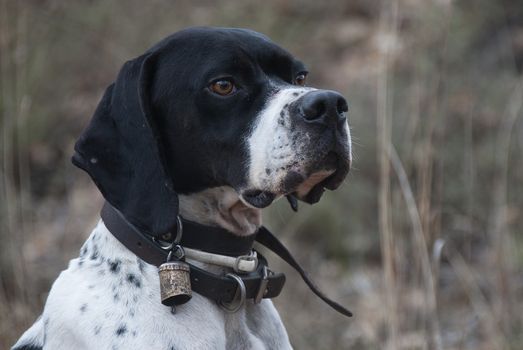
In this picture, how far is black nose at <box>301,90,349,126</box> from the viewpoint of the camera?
2.66m

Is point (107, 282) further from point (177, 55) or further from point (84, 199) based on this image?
point (84, 199)

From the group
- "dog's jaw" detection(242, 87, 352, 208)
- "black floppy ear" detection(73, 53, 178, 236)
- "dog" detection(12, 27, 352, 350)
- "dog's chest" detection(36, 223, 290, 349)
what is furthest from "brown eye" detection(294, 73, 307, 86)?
"dog's chest" detection(36, 223, 290, 349)

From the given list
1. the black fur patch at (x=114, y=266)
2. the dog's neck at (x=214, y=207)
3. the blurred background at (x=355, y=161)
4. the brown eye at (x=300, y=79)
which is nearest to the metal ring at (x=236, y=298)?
the dog's neck at (x=214, y=207)

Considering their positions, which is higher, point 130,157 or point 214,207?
point 130,157

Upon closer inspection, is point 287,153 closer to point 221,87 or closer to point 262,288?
point 221,87

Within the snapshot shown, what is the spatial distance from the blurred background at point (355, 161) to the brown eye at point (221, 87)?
1.34m

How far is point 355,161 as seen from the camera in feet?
22.5

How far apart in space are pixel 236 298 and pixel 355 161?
13.5 ft

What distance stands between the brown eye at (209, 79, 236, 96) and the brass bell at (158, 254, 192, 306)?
0.55m

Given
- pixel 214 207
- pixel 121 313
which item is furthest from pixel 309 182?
pixel 121 313

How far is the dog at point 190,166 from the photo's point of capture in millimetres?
2691

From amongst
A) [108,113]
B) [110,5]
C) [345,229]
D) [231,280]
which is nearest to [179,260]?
[231,280]

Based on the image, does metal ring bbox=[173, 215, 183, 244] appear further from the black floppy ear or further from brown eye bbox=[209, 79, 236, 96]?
brown eye bbox=[209, 79, 236, 96]

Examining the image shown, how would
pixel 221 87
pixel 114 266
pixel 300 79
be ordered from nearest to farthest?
1. pixel 114 266
2. pixel 221 87
3. pixel 300 79
